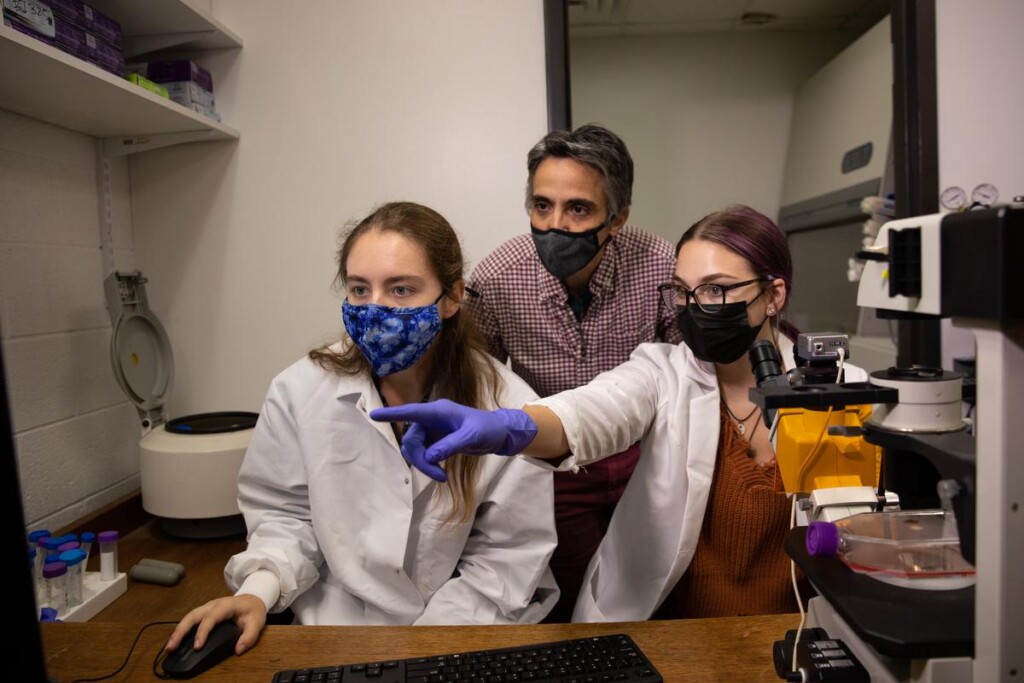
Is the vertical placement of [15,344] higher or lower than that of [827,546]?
higher

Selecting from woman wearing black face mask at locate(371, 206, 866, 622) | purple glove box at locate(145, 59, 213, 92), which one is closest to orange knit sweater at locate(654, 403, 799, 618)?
woman wearing black face mask at locate(371, 206, 866, 622)

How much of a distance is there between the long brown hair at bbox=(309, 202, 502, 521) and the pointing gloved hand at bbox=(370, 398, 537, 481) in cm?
31

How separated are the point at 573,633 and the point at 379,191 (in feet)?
4.95

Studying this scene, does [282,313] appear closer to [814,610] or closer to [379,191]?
[379,191]

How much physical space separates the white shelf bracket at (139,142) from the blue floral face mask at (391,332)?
106cm

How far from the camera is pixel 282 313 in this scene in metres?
2.14

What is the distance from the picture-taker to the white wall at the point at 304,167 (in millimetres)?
2053

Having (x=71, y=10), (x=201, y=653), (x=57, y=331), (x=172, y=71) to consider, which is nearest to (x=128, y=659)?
(x=201, y=653)

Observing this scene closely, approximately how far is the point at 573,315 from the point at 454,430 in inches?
32.3

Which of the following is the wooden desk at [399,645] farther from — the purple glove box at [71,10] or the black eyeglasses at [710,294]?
the purple glove box at [71,10]

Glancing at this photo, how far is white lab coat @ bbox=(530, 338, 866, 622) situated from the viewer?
1.23 meters

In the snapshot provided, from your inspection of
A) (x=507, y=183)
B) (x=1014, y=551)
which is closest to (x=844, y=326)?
(x=507, y=183)

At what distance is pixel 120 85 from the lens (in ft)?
4.99

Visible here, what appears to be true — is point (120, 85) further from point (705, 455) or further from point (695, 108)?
point (695, 108)
